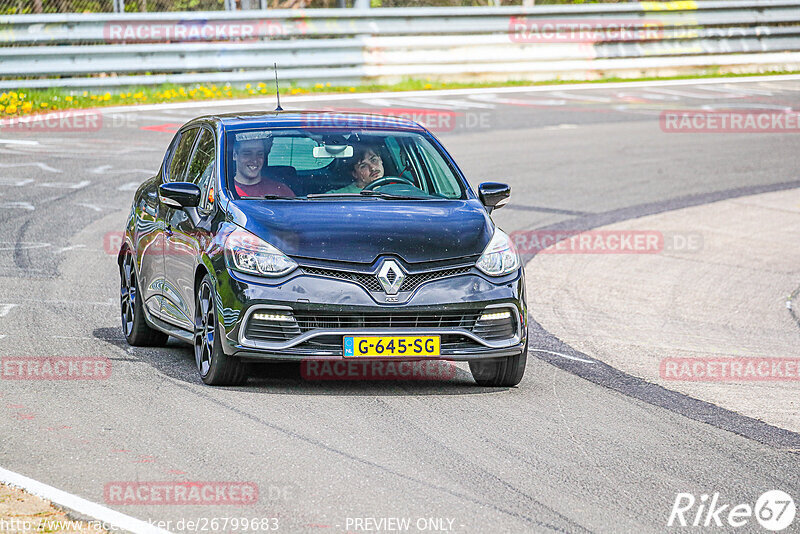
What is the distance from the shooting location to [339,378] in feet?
26.9

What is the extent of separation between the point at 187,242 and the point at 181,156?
1.30m

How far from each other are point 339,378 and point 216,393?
0.87 m

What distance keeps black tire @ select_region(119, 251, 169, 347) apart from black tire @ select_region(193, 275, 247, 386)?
120 cm

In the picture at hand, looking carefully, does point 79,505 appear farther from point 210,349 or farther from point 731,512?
point 731,512

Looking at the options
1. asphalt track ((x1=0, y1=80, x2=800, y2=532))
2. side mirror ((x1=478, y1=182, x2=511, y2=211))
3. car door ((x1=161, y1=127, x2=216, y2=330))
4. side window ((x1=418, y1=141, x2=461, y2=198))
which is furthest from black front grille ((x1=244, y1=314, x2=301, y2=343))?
side mirror ((x1=478, y1=182, x2=511, y2=211))

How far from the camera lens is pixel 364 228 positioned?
7715 millimetres

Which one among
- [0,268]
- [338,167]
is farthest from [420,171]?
[0,268]

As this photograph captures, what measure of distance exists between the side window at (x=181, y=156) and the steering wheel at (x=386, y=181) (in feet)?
5.03

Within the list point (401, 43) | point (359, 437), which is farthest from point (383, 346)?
point (401, 43)

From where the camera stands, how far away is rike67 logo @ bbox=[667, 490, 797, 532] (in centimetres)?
543

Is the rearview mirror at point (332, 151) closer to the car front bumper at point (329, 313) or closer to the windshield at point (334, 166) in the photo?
the windshield at point (334, 166)

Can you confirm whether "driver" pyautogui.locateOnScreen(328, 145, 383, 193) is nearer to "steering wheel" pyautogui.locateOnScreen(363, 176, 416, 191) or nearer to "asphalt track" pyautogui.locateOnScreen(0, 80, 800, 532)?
"steering wheel" pyautogui.locateOnScreen(363, 176, 416, 191)

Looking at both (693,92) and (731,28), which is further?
(731,28)

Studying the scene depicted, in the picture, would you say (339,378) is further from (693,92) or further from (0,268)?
(693,92)
